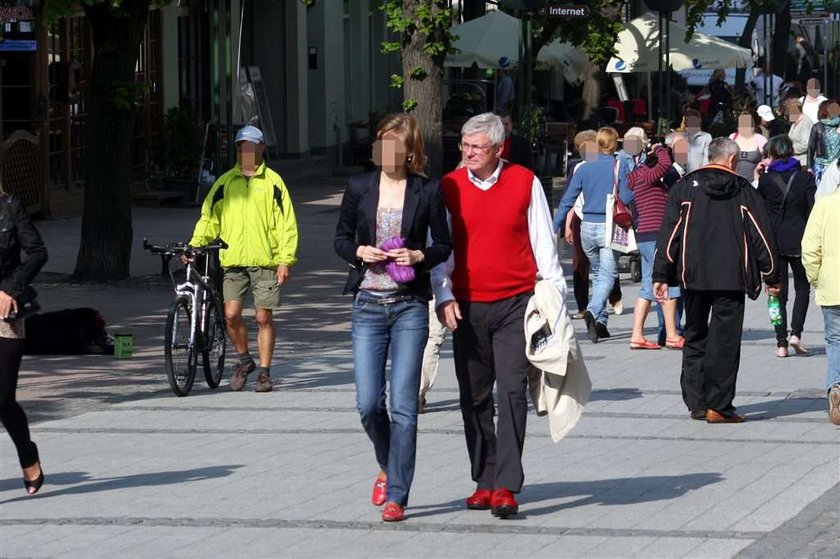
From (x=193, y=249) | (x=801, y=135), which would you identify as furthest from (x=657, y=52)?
(x=193, y=249)

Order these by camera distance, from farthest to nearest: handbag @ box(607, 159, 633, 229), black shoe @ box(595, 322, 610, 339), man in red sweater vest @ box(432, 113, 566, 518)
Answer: black shoe @ box(595, 322, 610, 339), handbag @ box(607, 159, 633, 229), man in red sweater vest @ box(432, 113, 566, 518)

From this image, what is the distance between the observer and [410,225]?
7418 millimetres

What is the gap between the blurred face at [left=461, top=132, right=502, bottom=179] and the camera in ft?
24.6

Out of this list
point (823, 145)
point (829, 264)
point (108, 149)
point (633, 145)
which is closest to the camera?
point (829, 264)

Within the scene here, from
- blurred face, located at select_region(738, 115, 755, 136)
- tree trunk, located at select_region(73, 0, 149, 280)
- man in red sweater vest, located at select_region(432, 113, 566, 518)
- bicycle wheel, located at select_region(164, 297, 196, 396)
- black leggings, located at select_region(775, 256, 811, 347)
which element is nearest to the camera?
man in red sweater vest, located at select_region(432, 113, 566, 518)

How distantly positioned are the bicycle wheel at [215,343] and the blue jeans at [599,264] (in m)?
3.36

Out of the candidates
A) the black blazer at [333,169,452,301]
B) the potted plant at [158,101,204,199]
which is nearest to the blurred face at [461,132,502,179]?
the black blazer at [333,169,452,301]

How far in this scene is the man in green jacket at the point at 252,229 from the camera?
36.9 ft

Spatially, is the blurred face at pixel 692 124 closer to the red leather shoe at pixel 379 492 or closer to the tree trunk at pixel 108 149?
the tree trunk at pixel 108 149

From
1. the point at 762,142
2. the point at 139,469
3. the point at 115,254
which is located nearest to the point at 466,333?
the point at 139,469

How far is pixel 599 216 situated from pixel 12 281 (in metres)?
6.79

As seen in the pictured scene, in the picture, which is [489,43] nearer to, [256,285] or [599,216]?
[599,216]

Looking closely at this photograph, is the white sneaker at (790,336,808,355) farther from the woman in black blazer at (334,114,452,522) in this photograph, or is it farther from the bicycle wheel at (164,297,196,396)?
the woman in black blazer at (334,114,452,522)

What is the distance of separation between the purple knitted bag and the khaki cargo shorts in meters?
3.99
